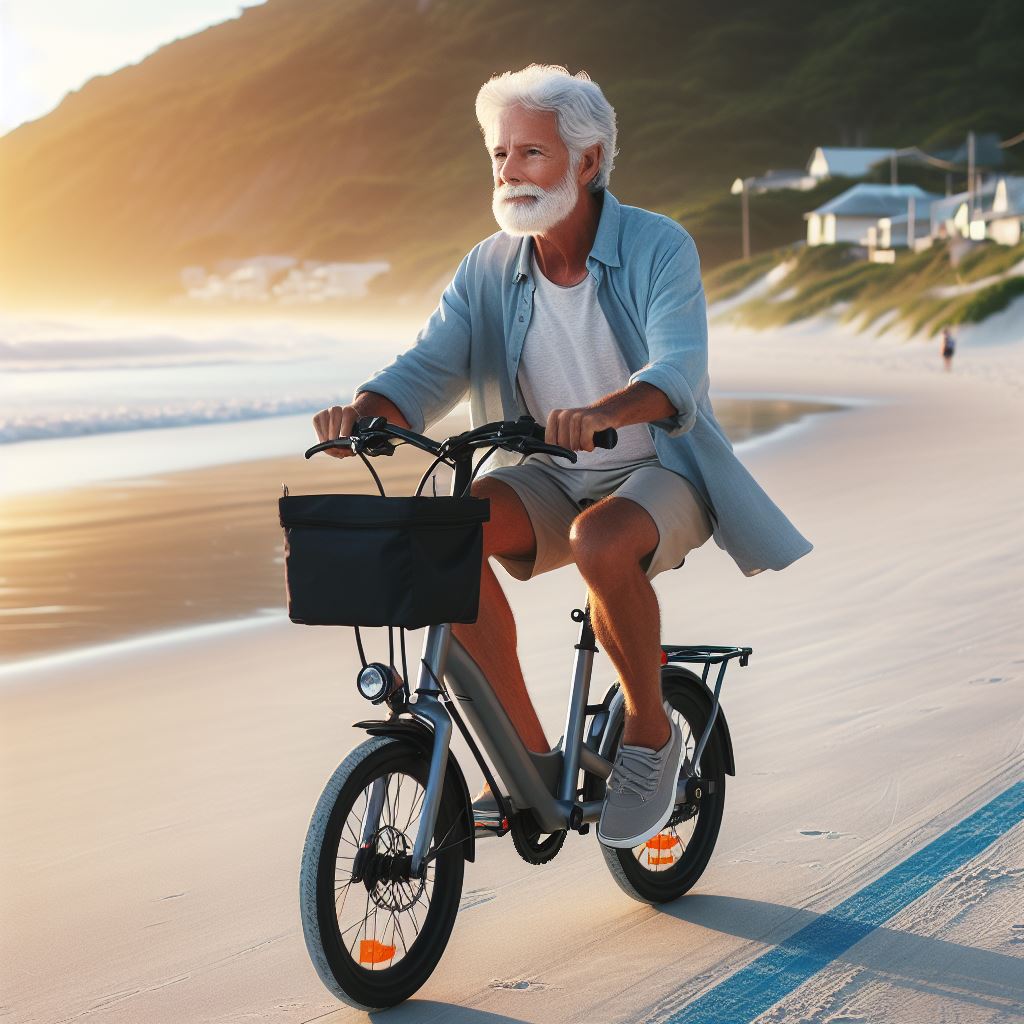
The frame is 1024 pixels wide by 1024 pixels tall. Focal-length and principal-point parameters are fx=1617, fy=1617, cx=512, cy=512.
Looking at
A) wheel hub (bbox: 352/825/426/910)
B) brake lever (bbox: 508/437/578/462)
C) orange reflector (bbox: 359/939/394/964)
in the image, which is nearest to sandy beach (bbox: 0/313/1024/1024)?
orange reflector (bbox: 359/939/394/964)

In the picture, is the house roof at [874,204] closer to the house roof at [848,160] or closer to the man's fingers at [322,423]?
the house roof at [848,160]

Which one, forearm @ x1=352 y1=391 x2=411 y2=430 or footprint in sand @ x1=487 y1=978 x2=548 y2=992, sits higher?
forearm @ x1=352 y1=391 x2=411 y2=430

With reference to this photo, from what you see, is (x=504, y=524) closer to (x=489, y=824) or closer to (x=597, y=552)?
(x=597, y=552)

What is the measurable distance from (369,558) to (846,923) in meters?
1.48

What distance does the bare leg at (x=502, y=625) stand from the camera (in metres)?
3.34

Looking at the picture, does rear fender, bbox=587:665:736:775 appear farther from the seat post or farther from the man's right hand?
the man's right hand

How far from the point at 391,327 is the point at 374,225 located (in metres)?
59.3

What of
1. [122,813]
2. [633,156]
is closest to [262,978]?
[122,813]

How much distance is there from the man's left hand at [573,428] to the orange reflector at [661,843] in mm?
1224

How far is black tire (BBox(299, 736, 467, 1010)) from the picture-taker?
2.99 meters

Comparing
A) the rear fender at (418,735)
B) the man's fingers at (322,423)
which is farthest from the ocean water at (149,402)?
the rear fender at (418,735)

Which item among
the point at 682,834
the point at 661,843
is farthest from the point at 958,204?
the point at 661,843

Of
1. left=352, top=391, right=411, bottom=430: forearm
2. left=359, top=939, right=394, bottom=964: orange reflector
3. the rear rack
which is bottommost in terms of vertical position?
left=359, top=939, right=394, bottom=964: orange reflector

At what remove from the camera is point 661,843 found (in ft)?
12.7
